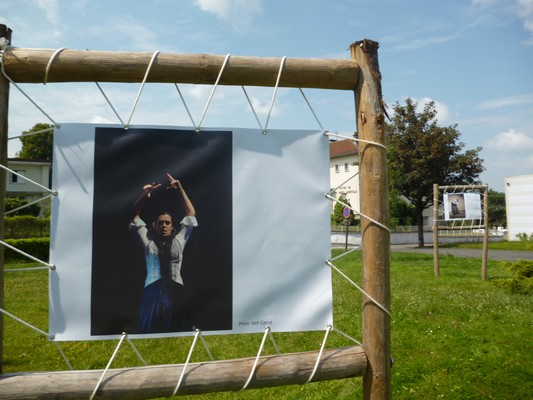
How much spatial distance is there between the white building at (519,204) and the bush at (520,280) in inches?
1291

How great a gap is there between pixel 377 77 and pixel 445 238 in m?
41.2

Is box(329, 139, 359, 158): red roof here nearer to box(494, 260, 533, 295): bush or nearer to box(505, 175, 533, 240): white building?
box(505, 175, 533, 240): white building

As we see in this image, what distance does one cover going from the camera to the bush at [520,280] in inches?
330

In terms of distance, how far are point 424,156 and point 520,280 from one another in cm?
2432

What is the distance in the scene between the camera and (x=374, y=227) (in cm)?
248

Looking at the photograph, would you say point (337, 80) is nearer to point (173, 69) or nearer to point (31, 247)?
point (173, 69)

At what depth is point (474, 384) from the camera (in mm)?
4441

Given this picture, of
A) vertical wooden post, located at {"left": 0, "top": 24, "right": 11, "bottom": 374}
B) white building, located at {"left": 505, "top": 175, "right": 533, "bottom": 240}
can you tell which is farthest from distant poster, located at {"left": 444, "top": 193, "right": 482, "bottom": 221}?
white building, located at {"left": 505, "top": 175, "right": 533, "bottom": 240}

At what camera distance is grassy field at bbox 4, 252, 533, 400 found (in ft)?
14.8

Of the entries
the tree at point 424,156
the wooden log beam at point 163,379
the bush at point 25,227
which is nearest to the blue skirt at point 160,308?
the wooden log beam at point 163,379

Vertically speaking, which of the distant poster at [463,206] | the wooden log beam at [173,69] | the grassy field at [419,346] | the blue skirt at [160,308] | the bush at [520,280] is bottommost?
the grassy field at [419,346]

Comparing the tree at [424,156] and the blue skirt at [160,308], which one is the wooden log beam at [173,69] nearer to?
the blue skirt at [160,308]

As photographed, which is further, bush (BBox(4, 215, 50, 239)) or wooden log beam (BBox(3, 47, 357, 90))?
bush (BBox(4, 215, 50, 239))

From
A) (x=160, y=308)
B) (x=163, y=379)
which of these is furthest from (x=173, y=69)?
(x=163, y=379)
